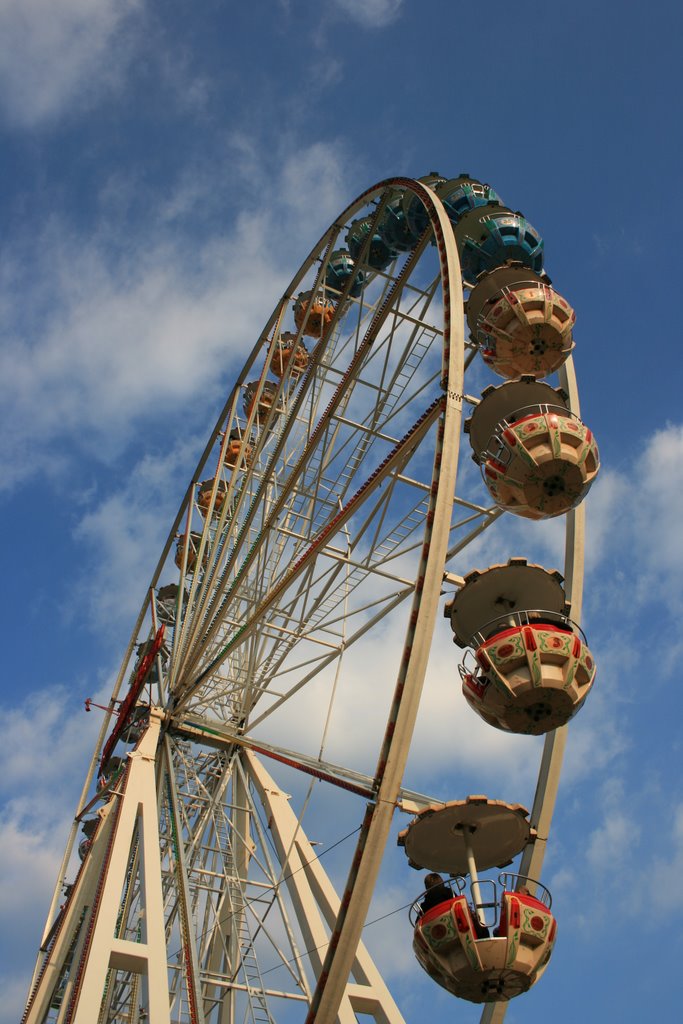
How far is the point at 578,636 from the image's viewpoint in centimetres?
792

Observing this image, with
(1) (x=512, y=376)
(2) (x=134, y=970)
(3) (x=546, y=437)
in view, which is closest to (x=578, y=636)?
(3) (x=546, y=437)

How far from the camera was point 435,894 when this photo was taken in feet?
24.0

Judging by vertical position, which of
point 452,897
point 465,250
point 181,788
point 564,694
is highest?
point 465,250

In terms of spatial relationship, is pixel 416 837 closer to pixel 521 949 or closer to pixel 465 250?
pixel 521 949

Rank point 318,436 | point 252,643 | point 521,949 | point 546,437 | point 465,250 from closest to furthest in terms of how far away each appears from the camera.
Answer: point 521,949
point 546,437
point 318,436
point 465,250
point 252,643

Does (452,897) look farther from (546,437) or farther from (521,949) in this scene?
(546,437)

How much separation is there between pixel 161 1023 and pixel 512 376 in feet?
24.7

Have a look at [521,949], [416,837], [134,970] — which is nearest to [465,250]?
→ [416,837]

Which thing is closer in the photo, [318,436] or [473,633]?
[473,633]

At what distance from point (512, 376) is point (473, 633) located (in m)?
3.25

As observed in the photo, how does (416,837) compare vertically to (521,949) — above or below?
above

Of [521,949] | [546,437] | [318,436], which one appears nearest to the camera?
[521,949]

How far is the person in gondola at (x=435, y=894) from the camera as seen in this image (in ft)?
23.7

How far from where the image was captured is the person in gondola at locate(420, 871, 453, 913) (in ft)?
23.7
